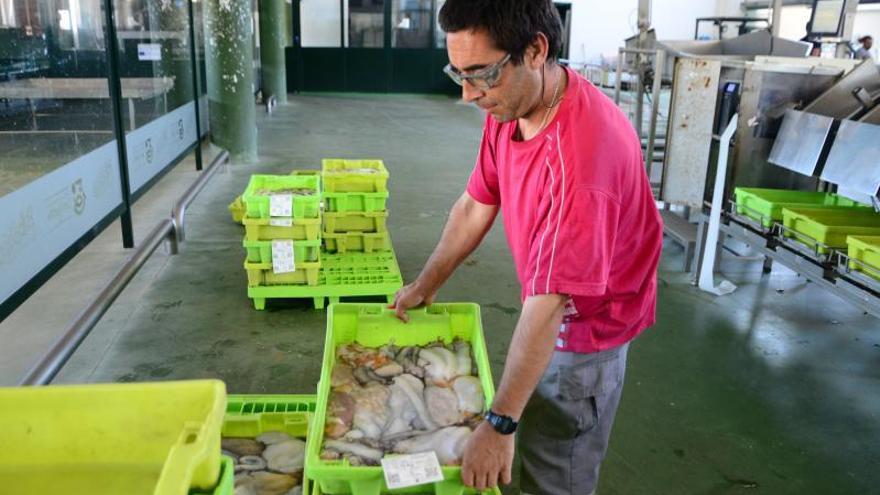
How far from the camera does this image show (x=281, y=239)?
4.35 m

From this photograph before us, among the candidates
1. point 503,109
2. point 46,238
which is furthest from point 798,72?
point 46,238

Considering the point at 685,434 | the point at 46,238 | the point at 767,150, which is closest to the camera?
the point at 685,434

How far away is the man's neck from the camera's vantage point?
1667 mm

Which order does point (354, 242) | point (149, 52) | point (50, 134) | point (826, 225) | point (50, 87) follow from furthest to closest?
1. point (149, 52)
2. point (50, 134)
3. point (354, 242)
4. point (50, 87)
5. point (826, 225)

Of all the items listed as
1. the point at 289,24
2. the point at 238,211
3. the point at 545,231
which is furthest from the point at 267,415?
the point at 289,24

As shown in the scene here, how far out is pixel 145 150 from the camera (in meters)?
5.82

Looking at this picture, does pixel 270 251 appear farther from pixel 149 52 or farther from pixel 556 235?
pixel 149 52

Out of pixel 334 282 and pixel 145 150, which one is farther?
pixel 145 150

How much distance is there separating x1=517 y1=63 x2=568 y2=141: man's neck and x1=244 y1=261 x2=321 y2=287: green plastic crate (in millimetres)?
2864

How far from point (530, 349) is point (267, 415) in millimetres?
1233

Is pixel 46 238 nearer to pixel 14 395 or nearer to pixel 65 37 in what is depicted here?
pixel 65 37

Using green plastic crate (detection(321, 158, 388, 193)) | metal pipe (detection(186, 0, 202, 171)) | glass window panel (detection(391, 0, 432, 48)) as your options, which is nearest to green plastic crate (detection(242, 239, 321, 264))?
green plastic crate (detection(321, 158, 388, 193))

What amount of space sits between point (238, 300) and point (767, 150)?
3.95 m

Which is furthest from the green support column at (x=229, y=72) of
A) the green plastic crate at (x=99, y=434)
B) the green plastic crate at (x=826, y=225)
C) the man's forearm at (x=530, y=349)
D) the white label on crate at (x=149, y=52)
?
the green plastic crate at (x=99, y=434)
